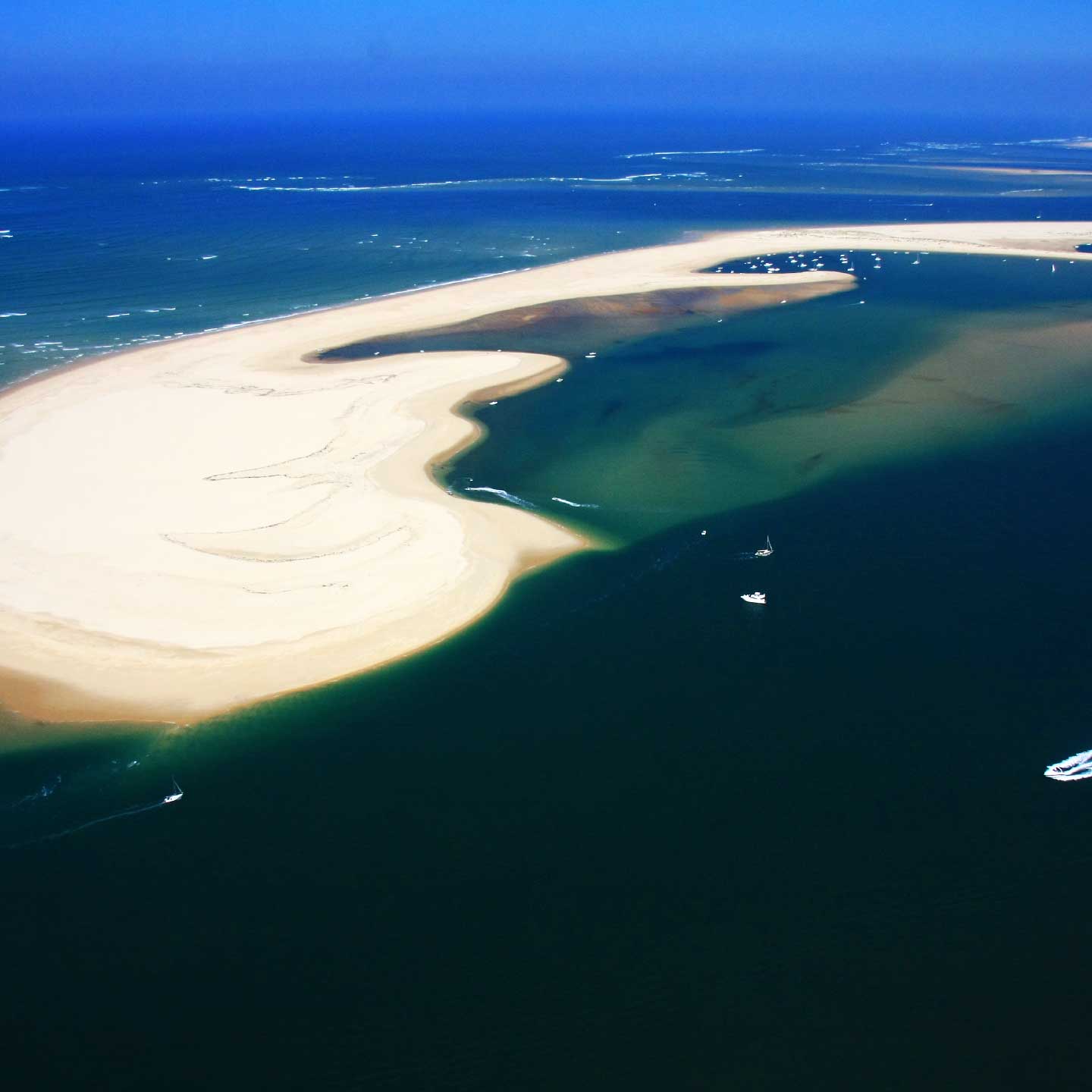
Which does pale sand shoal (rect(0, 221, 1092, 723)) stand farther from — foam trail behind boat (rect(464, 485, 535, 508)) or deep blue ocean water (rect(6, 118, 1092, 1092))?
deep blue ocean water (rect(6, 118, 1092, 1092))

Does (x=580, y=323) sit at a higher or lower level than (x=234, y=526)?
higher

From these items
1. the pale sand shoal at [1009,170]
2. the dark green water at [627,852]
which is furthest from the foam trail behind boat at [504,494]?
the pale sand shoal at [1009,170]

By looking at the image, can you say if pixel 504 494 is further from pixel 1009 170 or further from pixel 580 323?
pixel 1009 170

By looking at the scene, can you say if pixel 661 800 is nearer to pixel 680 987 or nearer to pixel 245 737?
pixel 680 987

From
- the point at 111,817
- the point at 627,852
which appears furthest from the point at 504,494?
the point at 111,817

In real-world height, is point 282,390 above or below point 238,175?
below

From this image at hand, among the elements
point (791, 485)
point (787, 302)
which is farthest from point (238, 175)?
point (791, 485)
